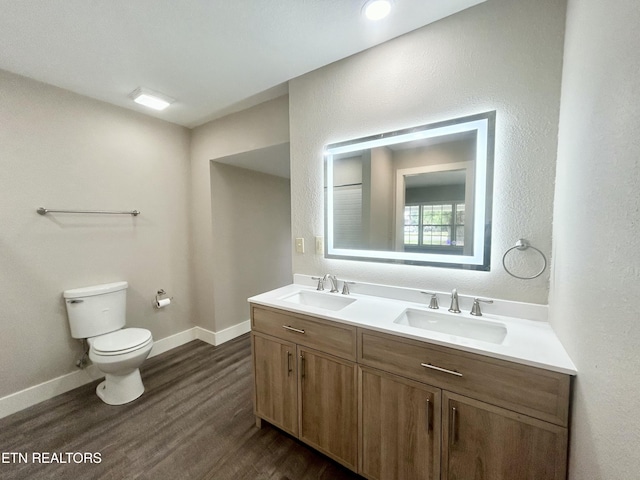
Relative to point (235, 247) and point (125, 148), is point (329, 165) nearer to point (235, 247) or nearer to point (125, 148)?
point (235, 247)

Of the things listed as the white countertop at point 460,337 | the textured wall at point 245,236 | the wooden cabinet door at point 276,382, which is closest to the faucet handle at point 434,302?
the white countertop at point 460,337

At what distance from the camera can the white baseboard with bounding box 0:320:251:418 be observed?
1.81m

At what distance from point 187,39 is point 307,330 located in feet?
6.00

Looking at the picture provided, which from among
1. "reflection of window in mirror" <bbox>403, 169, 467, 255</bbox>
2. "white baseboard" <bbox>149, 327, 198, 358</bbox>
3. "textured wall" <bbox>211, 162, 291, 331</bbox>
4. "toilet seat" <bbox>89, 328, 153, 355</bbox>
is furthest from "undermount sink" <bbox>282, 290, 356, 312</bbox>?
"white baseboard" <bbox>149, 327, 198, 358</bbox>

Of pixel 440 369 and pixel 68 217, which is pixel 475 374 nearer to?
pixel 440 369

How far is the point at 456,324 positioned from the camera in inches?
51.2

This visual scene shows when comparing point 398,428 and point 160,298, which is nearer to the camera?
point 398,428

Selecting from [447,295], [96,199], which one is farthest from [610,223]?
[96,199]

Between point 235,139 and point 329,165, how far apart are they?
3.93 ft

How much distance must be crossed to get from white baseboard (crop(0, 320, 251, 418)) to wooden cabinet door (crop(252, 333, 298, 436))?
4.57 feet

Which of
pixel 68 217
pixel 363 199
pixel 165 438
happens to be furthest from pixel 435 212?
pixel 68 217

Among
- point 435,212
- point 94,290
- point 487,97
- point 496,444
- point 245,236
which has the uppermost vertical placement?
point 487,97

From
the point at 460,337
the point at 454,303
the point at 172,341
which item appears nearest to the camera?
the point at 460,337

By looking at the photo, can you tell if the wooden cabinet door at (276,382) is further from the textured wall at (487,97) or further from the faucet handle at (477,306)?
the faucet handle at (477,306)
